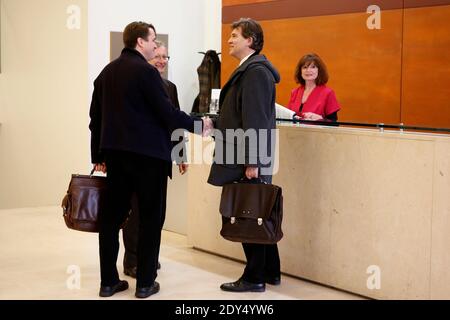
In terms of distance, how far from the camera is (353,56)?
6.81 metres

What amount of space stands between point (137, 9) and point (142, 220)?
14.9ft

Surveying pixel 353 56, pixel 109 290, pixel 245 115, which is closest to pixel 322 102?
pixel 353 56

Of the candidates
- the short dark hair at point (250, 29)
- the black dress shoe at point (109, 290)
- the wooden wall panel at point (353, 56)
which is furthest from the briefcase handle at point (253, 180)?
the wooden wall panel at point (353, 56)

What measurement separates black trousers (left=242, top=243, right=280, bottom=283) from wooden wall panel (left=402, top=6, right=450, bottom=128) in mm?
2346

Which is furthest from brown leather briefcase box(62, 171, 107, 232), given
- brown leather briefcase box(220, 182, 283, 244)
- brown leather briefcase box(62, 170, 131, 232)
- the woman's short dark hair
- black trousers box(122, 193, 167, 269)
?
the woman's short dark hair

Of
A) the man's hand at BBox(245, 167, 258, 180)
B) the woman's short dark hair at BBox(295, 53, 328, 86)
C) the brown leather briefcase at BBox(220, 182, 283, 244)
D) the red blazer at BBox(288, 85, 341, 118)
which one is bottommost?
the brown leather briefcase at BBox(220, 182, 283, 244)

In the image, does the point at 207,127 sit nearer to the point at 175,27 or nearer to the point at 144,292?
the point at 144,292

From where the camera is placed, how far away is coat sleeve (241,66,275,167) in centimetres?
402

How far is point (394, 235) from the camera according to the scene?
401cm

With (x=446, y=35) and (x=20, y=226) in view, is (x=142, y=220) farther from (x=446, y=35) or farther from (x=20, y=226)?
(x=446, y=35)

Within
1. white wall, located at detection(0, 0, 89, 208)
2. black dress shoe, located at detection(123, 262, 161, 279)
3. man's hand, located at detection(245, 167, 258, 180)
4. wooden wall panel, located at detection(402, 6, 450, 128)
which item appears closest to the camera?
man's hand, located at detection(245, 167, 258, 180)

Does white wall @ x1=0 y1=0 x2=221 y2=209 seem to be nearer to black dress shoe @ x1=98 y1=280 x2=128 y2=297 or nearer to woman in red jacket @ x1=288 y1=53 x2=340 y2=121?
woman in red jacket @ x1=288 y1=53 x2=340 y2=121

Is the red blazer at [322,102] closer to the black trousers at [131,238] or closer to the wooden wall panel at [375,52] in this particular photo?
the wooden wall panel at [375,52]
